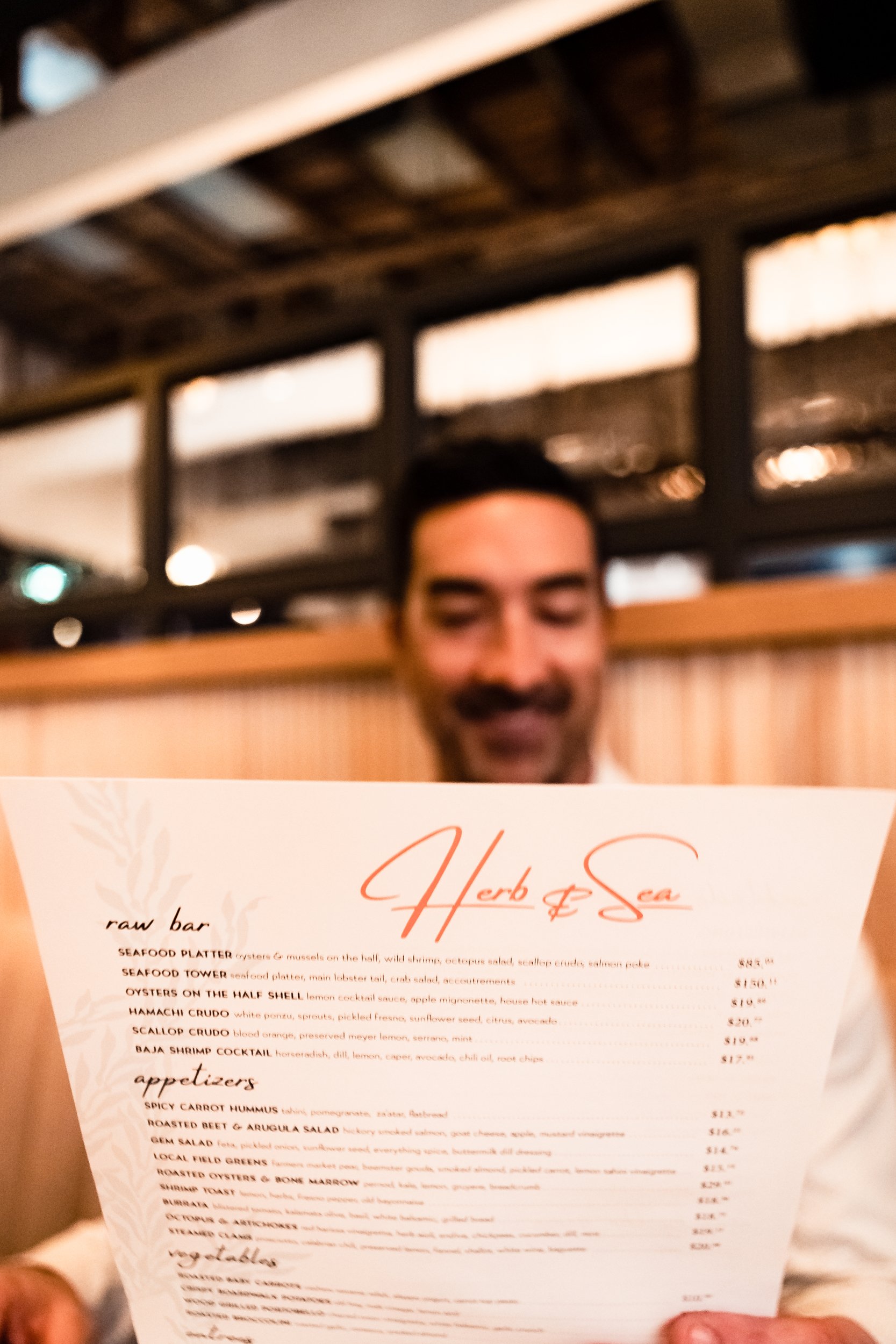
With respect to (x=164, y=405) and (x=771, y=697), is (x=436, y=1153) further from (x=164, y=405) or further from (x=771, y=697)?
(x=164, y=405)

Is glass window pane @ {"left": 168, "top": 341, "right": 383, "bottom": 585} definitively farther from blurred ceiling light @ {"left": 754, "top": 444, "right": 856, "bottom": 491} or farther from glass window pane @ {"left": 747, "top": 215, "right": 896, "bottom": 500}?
blurred ceiling light @ {"left": 754, "top": 444, "right": 856, "bottom": 491}

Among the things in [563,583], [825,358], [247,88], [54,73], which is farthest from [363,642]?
[825,358]

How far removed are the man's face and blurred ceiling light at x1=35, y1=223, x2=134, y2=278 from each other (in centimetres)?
265

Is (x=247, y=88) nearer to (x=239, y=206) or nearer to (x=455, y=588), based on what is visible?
(x=455, y=588)

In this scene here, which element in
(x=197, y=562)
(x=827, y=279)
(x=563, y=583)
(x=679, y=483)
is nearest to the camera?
(x=563, y=583)

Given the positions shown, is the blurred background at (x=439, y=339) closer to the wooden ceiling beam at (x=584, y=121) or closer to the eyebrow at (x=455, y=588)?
the wooden ceiling beam at (x=584, y=121)

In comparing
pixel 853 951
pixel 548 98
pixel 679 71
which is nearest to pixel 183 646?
pixel 853 951

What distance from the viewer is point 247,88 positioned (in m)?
1.68

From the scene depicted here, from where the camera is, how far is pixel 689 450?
12.4 ft

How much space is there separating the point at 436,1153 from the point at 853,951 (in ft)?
0.76

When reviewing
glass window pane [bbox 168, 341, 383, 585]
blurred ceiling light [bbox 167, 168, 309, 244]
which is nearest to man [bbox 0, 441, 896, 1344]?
glass window pane [bbox 168, 341, 383, 585]

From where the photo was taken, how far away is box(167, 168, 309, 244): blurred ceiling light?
282 centimetres

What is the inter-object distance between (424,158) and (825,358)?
1.57 metres

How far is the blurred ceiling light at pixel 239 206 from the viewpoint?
111 inches
